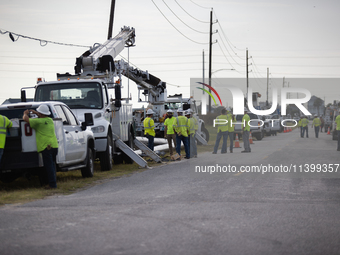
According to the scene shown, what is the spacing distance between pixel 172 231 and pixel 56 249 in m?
1.60

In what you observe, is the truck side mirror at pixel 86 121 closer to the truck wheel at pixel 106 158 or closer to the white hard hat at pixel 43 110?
the truck wheel at pixel 106 158

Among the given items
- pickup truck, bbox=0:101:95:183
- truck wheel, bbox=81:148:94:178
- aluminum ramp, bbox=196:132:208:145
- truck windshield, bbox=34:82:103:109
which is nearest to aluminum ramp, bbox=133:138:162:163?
truck windshield, bbox=34:82:103:109

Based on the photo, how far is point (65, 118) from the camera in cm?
1310

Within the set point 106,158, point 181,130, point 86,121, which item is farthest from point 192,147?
point 86,121

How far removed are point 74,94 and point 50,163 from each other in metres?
5.08

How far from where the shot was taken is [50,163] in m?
11.5

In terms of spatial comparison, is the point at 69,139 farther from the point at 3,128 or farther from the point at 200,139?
the point at 200,139

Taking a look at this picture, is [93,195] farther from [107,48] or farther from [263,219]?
[107,48]

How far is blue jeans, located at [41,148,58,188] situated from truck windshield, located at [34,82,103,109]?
4.68 metres

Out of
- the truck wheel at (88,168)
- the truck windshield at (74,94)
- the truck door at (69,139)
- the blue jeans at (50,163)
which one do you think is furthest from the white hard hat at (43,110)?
the truck windshield at (74,94)

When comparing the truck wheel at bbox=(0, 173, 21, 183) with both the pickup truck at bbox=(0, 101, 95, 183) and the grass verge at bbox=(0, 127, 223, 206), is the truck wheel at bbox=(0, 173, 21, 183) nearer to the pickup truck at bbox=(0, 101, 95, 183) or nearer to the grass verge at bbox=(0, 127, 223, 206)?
the pickup truck at bbox=(0, 101, 95, 183)

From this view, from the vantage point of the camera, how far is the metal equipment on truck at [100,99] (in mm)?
15781

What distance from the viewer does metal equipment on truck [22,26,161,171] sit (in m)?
15.8

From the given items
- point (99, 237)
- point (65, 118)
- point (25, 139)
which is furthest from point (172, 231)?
point (65, 118)
